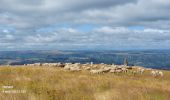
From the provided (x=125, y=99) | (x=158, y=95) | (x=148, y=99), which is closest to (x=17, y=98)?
(x=125, y=99)

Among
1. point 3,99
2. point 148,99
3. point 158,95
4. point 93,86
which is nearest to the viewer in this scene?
point 3,99

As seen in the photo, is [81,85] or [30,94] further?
[81,85]

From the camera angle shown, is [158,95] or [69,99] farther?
[158,95]

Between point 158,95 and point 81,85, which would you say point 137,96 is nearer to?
point 158,95

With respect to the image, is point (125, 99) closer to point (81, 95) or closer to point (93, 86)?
point (81, 95)

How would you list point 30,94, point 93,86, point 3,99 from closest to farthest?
point 3,99 → point 30,94 → point 93,86

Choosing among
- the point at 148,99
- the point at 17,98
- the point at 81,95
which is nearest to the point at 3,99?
the point at 17,98

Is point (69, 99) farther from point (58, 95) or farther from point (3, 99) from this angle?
point (3, 99)

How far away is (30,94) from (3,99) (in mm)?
1475

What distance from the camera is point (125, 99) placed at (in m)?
14.1

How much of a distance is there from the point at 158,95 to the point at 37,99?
667 cm

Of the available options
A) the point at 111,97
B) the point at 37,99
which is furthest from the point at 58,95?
the point at 111,97

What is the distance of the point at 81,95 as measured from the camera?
15.3 meters

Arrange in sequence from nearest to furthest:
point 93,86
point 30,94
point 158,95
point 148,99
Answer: point 30,94 < point 148,99 < point 158,95 < point 93,86
